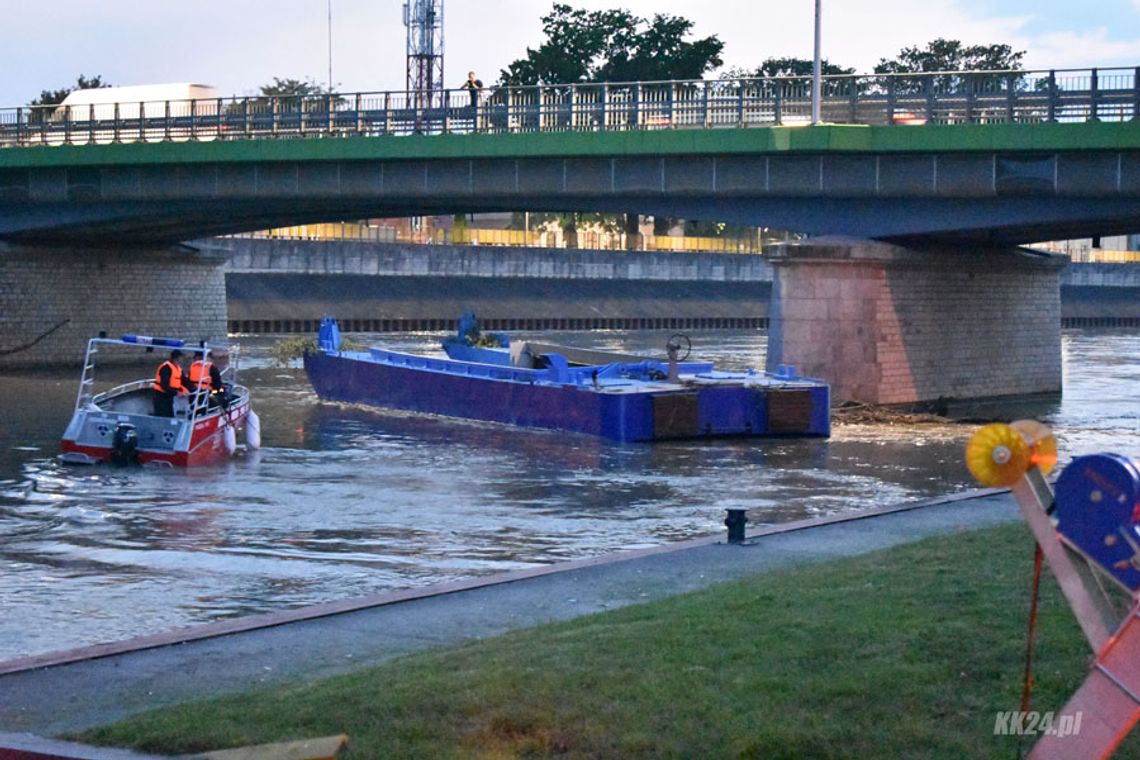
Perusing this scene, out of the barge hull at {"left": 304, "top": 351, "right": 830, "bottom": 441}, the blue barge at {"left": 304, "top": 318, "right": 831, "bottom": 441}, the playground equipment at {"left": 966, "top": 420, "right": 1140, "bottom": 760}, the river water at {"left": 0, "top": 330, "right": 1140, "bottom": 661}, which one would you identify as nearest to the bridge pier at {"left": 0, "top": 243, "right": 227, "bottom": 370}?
the river water at {"left": 0, "top": 330, "right": 1140, "bottom": 661}

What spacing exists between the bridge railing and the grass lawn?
28.7 metres

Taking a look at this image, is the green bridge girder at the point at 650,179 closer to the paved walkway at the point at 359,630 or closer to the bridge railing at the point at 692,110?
the bridge railing at the point at 692,110

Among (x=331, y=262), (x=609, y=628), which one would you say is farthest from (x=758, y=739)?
(x=331, y=262)

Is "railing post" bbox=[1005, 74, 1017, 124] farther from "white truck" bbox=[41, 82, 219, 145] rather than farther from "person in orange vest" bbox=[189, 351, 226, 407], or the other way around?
"white truck" bbox=[41, 82, 219, 145]

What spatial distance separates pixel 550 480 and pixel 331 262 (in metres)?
58.8

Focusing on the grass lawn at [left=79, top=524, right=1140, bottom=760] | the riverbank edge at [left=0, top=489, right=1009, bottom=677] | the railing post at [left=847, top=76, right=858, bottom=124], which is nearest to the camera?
the grass lawn at [left=79, top=524, right=1140, bottom=760]

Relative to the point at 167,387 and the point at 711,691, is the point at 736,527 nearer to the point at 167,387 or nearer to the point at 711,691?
the point at 711,691

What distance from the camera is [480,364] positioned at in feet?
133

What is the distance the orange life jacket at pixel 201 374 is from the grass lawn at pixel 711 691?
63.9 ft

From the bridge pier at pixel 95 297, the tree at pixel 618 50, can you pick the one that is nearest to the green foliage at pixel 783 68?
the tree at pixel 618 50

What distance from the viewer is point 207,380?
99.7ft

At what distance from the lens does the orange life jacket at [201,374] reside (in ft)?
98.3

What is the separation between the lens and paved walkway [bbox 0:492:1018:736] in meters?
10.6

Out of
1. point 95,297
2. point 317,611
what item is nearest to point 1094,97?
point 317,611
